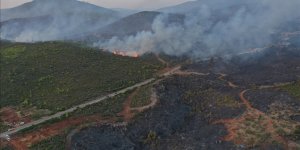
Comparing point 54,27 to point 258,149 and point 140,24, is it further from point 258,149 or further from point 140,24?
point 258,149

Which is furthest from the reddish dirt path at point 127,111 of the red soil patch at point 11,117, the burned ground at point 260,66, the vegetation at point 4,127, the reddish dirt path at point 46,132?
the burned ground at point 260,66

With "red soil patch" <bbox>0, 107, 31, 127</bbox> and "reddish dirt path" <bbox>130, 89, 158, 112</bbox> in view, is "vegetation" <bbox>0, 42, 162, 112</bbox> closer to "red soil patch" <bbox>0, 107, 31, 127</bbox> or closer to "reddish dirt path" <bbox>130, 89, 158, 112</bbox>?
"red soil patch" <bbox>0, 107, 31, 127</bbox>

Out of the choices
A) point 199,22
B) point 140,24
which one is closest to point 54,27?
point 140,24

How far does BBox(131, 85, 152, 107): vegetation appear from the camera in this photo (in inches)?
2980

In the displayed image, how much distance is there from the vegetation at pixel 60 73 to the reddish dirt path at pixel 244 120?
73.5ft

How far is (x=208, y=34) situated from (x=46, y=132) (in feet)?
253

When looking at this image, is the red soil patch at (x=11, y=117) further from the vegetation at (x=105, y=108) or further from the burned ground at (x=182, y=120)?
the burned ground at (x=182, y=120)

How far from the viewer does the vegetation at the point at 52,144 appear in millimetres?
61697

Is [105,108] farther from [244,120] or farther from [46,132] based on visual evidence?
[244,120]

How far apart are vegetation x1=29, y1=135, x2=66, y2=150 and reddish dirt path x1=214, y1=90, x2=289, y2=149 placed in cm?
2126

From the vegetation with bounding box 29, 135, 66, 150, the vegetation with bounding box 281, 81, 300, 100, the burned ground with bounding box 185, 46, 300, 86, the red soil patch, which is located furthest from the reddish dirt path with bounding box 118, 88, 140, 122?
the vegetation with bounding box 281, 81, 300, 100

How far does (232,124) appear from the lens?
6962cm

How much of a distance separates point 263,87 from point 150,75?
69.6 feet

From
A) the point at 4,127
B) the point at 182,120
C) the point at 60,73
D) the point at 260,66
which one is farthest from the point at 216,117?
the point at 260,66
